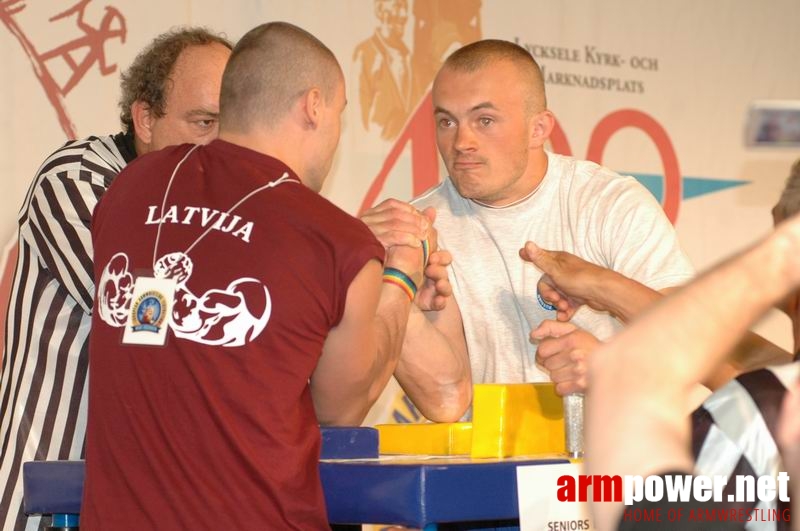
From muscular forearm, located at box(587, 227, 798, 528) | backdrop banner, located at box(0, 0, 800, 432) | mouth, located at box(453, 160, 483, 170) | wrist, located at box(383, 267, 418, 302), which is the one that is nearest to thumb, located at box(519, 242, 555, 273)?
wrist, located at box(383, 267, 418, 302)

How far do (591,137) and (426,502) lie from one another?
3.56m

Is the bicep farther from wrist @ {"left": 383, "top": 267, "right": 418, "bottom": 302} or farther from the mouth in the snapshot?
the mouth

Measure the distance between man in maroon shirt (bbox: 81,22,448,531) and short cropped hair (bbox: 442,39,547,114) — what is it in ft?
4.17

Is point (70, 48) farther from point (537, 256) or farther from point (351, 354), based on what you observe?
point (351, 354)

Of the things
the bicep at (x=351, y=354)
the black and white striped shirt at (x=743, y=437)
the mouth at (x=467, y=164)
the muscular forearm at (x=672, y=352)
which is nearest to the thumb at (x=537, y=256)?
the mouth at (x=467, y=164)

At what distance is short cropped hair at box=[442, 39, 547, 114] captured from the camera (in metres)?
3.21

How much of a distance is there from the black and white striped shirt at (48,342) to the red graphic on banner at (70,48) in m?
1.10

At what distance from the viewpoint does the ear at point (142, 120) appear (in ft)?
9.57

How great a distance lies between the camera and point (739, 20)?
5695 mm

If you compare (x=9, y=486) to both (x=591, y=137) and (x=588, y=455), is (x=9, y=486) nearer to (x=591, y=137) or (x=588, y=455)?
(x=588, y=455)

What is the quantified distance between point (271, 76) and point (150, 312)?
540 mm

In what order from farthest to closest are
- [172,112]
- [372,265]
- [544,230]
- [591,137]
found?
[591,137] < [544,230] < [172,112] < [372,265]

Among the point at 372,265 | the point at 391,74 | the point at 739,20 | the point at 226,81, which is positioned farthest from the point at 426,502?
the point at 739,20

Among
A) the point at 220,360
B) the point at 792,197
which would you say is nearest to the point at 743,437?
the point at 792,197
